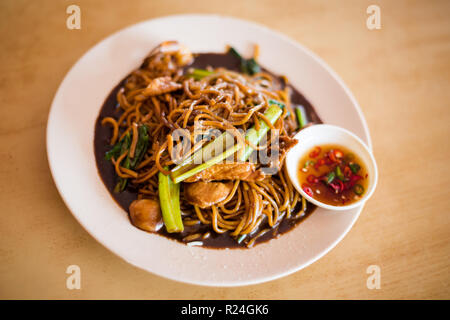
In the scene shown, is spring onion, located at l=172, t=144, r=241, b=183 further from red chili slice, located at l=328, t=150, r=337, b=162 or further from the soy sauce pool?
red chili slice, located at l=328, t=150, r=337, b=162

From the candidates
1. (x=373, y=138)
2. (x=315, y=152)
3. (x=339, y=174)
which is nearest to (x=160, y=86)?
(x=315, y=152)

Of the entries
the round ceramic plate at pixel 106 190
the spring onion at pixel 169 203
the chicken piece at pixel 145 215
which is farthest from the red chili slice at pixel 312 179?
→ the chicken piece at pixel 145 215

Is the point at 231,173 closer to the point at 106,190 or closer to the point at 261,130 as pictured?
the point at 261,130

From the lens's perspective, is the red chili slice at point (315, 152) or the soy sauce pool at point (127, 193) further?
the red chili slice at point (315, 152)

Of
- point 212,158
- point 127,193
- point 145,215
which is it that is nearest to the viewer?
point 145,215

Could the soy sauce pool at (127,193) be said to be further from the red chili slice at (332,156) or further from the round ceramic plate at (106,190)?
the red chili slice at (332,156)
